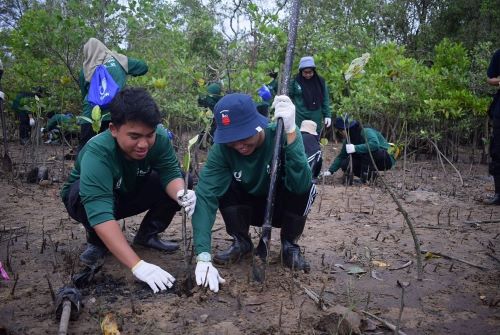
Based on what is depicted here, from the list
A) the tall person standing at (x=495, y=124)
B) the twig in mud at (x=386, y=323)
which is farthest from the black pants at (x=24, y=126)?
the twig in mud at (x=386, y=323)

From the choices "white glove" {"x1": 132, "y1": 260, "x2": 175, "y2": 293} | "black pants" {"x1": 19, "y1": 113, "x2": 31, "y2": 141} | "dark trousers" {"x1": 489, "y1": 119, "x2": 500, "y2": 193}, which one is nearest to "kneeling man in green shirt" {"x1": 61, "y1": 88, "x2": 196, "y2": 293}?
"white glove" {"x1": 132, "y1": 260, "x2": 175, "y2": 293}

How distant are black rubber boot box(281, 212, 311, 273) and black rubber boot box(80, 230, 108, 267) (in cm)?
110

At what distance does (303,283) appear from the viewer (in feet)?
8.36

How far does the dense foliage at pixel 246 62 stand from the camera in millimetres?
5387

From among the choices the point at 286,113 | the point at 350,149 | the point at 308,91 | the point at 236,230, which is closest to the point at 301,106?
the point at 308,91

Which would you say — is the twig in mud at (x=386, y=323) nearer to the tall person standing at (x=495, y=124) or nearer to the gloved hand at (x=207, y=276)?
the gloved hand at (x=207, y=276)

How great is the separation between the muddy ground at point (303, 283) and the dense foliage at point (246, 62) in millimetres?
1469

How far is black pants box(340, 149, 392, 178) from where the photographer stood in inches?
241

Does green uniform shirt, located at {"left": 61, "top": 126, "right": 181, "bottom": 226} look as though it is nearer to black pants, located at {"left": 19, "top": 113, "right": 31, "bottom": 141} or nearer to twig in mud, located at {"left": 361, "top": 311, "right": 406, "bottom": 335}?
twig in mud, located at {"left": 361, "top": 311, "right": 406, "bottom": 335}

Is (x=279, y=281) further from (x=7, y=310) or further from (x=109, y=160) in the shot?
(x=7, y=310)

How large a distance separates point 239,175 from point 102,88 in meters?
1.85

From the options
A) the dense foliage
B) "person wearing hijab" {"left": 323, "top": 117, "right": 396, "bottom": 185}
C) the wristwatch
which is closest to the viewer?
the wristwatch

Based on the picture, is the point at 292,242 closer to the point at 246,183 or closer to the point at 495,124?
the point at 246,183

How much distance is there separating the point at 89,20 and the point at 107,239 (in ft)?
14.9
